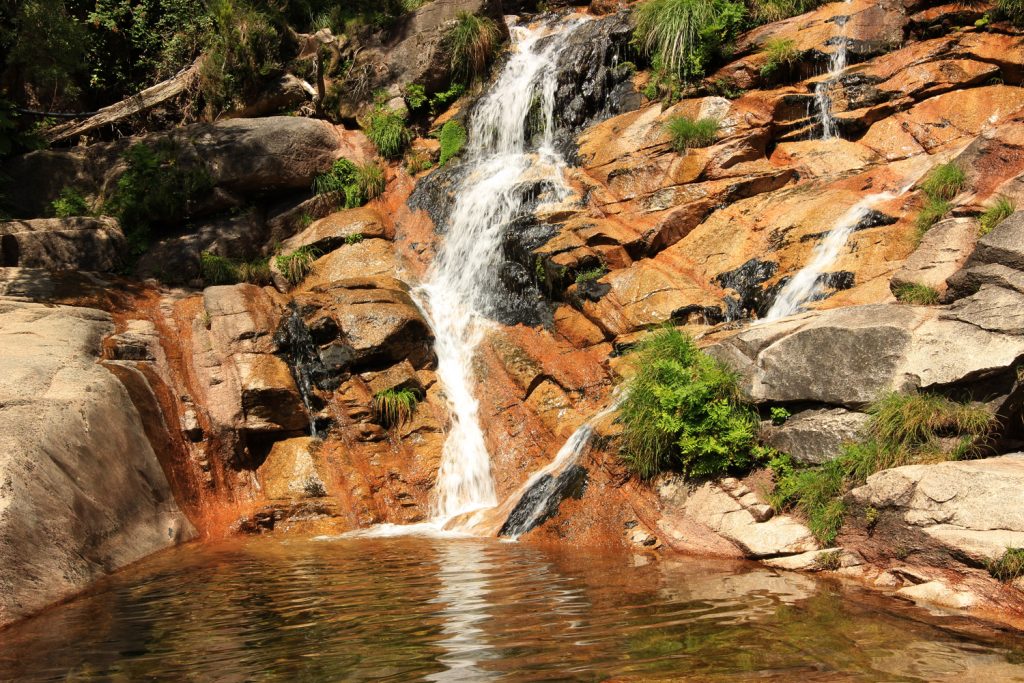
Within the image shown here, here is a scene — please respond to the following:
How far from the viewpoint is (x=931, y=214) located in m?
9.13

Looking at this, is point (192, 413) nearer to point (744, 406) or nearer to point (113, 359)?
point (113, 359)

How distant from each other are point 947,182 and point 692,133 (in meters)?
4.38

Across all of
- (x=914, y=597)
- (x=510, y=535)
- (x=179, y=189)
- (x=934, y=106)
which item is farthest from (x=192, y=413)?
(x=934, y=106)

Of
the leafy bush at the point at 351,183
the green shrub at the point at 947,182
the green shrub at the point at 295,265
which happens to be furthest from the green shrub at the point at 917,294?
the leafy bush at the point at 351,183

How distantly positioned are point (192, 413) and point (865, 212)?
985 cm

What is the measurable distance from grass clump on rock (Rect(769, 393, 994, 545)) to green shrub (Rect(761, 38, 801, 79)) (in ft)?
27.5

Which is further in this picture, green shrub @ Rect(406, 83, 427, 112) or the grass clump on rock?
green shrub @ Rect(406, 83, 427, 112)

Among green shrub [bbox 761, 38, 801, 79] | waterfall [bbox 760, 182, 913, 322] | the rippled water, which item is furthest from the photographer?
green shrub [bbox 761, 38, 801, 79]

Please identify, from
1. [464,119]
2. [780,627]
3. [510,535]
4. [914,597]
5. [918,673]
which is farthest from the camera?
[464,119]

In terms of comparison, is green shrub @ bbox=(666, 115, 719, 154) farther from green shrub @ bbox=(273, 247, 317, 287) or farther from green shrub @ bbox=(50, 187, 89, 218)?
green shrub @ bbox=(50, 187, 89, 218)

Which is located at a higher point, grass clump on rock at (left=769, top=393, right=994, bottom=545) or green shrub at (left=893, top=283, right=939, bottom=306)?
green shrub at (left=893, top=283, right=939, bottom=306)

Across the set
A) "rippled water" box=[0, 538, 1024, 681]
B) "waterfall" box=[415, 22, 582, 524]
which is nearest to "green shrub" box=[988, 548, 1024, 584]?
"rippled water" box=[0, 538, 1024, 681]

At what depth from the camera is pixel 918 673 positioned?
3.70 meters

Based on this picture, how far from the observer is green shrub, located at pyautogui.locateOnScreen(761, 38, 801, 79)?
521 inches
